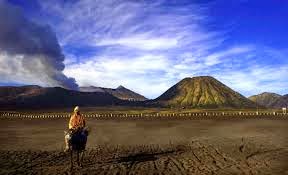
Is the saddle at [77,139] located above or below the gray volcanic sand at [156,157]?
above

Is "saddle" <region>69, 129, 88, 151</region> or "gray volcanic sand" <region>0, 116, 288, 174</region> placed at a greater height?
"saddle" <region>69, 129, 88, 151</region>

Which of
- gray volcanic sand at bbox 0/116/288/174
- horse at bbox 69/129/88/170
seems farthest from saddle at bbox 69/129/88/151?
gray volcanic sand at bbox 0/116/288/174

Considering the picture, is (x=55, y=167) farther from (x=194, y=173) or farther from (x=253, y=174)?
(x=253, y=174)

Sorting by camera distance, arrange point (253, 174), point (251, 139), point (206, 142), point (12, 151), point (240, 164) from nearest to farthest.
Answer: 1. point (253, 174)
2. point (240, 164)
3. point (12, 151)
4. point (206, 142)
5. point (251, 139)

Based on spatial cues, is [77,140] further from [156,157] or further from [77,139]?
[156,157]

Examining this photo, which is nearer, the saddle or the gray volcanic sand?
the gray volcanic sand

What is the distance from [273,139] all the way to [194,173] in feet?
55.1

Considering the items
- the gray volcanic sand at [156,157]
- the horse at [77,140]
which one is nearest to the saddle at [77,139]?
the horse at [77,140]

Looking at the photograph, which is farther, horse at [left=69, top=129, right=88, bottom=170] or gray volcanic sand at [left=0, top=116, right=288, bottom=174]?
horse at [left=69, top=129, right=88, bottom=170]

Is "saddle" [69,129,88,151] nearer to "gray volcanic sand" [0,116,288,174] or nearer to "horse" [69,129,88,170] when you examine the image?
"horse" [69,129,88,170]

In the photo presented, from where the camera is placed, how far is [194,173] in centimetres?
1711

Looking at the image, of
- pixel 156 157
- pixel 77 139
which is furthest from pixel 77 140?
pixel 156 157

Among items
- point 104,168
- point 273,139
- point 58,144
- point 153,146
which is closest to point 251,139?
point 273,139

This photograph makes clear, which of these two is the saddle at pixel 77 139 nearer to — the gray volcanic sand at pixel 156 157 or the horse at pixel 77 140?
the horse at pixel 77 140
